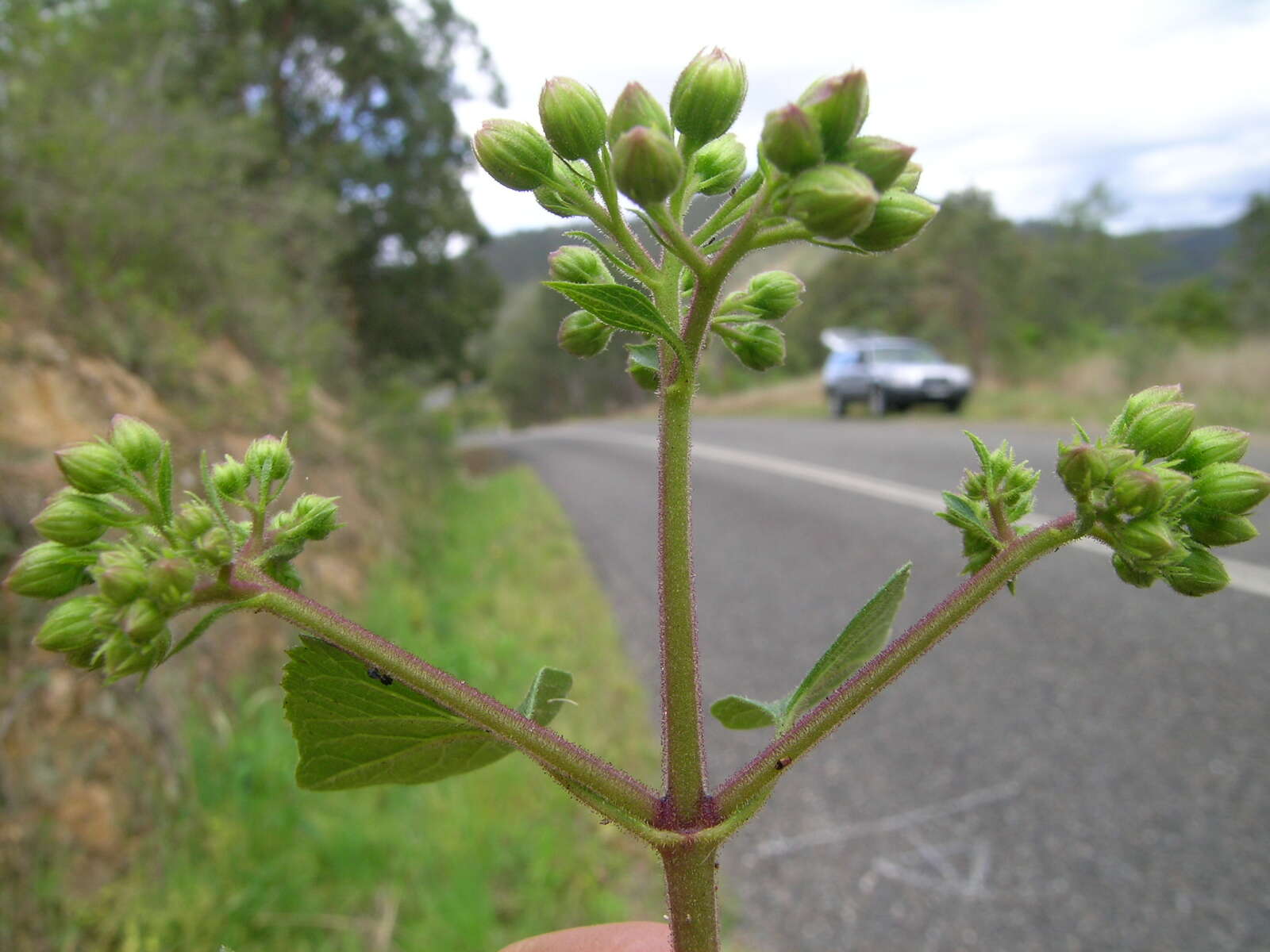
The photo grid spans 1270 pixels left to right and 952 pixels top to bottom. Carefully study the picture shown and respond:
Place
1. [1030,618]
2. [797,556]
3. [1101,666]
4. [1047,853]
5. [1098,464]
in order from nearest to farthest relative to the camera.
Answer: [1098,464], [1047,853], [1101,666], [1030,618], [797,556]

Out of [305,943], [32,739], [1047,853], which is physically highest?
[32,739]

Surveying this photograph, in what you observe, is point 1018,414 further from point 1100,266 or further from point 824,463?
point 1100,266

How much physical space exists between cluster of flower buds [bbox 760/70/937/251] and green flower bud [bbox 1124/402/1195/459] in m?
0.44

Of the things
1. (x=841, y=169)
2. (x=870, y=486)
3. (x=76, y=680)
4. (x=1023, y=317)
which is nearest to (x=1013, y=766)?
(x=76, y=680)

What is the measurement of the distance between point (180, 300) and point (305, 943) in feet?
26.7

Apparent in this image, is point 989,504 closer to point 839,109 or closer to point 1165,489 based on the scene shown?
point 1165,489

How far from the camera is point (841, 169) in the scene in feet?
3.13

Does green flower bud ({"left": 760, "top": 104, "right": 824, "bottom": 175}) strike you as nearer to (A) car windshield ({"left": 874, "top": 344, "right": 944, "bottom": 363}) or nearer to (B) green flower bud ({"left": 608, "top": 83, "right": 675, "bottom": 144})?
(B) green flower bud ({"left": 608, "top": 83, "right": 675, "bottom": 144})

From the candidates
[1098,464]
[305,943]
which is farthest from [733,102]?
[305,943]

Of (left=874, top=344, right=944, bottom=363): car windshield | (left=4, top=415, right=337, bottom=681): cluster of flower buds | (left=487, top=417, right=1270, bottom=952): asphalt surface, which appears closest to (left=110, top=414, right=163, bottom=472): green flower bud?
(left=4, top=415, right=337, bottom=681): cluster of flower buds

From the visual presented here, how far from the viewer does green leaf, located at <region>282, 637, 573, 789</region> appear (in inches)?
45.3

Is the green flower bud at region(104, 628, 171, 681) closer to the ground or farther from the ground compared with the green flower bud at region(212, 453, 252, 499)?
closer to the ground

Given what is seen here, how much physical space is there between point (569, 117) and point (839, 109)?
33 cm

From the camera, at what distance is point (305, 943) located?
4750 mm
